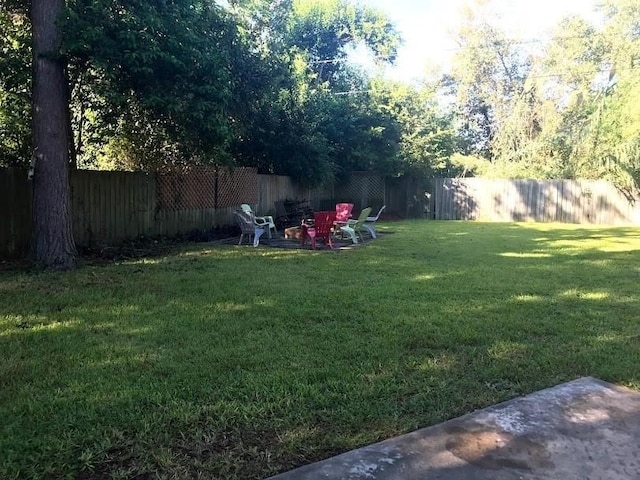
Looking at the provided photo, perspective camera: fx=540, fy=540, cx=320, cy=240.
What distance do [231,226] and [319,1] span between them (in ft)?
87.6

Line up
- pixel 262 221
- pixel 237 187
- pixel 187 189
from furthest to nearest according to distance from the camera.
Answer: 1. pixel 237 187
2. pixel 262 221
3. pixel 187 189

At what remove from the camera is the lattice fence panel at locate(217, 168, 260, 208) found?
44.9 ft

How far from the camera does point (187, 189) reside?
12.4m

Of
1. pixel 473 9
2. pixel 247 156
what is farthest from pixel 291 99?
pixel 473 9

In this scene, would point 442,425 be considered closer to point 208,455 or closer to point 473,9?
point 208,455

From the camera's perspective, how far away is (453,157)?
28250mm

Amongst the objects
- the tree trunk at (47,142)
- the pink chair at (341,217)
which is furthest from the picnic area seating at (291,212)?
the tree trunk at (47,142)

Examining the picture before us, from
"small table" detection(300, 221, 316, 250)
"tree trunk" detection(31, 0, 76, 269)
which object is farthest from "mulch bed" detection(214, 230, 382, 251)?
"tree trunk" detection(31, 0, 76, 269)

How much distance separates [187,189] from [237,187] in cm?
201

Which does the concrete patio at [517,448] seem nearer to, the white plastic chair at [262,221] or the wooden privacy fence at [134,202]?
the wooden privacy fence at [134,202]

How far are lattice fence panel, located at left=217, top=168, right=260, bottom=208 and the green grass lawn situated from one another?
6.04 metres

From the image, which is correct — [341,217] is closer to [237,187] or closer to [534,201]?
[237,187]

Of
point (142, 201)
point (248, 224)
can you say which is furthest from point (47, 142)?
point (248, 224)

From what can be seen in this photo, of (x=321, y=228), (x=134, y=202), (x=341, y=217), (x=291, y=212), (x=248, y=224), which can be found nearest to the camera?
(x=321, y=228)
